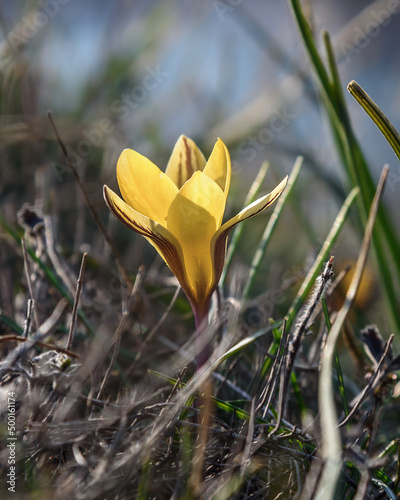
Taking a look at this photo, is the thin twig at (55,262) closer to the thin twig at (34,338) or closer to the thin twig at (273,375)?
the thin twig at (34,338)

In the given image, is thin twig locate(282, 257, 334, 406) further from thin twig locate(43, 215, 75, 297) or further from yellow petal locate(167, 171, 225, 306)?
thin twig locate(43, 215, 75, 297)

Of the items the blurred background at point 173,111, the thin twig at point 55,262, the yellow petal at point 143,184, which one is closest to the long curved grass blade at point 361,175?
the blurred background at point 173,111

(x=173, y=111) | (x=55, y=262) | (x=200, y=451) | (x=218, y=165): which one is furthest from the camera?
(x=173, y=111)

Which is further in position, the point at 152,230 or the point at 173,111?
the point at 173,111

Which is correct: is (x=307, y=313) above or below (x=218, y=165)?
below

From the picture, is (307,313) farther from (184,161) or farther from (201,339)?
(184,161)

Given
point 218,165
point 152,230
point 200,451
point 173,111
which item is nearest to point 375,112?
point 218,165

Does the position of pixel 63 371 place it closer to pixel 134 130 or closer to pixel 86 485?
pixel 86 485

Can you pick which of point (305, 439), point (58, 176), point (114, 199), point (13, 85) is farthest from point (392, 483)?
point (13, 85)

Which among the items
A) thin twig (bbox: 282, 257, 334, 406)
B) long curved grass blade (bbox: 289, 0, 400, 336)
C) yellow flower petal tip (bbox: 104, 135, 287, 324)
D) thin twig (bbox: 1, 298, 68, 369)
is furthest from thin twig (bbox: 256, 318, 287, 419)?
long curved grass blade (bbox: 289, 0, 400, 336)
